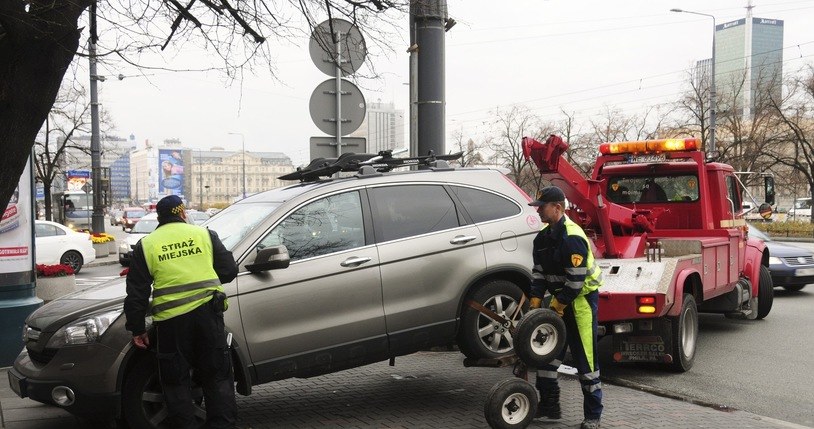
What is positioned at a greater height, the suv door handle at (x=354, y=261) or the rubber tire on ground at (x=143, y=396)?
the suv door handle at (x=354, y=261)

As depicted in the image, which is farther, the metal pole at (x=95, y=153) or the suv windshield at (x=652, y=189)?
the metal pole at (x=95, y=153)

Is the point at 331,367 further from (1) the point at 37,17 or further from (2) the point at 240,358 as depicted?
(1) the point at 37,17

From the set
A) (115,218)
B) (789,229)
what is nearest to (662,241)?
(789,229)

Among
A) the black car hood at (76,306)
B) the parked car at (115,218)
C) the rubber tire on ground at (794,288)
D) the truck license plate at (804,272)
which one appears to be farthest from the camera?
the parked car at (115,218)

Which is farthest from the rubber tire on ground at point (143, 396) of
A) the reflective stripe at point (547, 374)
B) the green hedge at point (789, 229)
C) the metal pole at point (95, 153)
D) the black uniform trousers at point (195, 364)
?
the green hedge at point (789, 229)

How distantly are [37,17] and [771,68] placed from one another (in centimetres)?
4335

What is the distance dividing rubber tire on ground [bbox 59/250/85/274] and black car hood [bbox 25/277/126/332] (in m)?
16.0

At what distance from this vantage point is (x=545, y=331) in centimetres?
542

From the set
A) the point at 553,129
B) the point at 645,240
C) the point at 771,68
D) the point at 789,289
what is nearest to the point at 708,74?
the point at 771,68

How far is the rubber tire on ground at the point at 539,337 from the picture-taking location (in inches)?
209

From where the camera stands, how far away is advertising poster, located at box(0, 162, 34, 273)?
26.9 feet

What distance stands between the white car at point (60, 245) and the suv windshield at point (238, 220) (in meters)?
15.3

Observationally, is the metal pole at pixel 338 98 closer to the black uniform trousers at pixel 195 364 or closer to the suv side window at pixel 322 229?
the suv side window at pixel 322 229

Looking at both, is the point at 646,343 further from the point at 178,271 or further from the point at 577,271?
the point at 178,271
